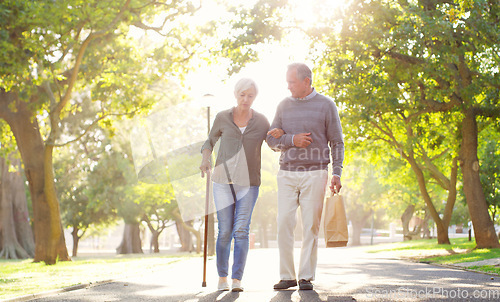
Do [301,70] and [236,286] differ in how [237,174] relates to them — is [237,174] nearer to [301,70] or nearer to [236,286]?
[236,286]

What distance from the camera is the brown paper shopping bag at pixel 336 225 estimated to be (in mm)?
6633

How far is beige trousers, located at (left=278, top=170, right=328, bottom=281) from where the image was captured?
6.68 m

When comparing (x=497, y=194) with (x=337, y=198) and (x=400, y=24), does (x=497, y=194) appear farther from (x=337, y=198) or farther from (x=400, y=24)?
(x=337, y=198)

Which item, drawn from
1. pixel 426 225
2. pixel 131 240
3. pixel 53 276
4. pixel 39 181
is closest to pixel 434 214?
pixel 39 181

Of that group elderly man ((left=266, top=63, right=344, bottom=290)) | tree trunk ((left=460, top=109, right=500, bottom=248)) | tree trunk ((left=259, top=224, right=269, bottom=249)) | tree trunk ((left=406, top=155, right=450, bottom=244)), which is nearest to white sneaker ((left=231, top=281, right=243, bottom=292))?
elderly man ((left=266, top=63, right=344, bottom=290))

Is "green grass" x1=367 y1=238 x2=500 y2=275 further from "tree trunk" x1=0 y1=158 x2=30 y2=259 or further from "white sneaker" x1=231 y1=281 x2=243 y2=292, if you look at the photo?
"tree trunk" x1=0 y1=158 x2=30 y2=259

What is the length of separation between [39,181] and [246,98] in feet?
45.2

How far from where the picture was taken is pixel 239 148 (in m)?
7.11

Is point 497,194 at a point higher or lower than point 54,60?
lower

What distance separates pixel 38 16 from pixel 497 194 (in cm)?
2904

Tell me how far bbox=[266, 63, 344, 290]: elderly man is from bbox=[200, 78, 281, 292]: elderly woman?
307 mm

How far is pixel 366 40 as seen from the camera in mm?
17797

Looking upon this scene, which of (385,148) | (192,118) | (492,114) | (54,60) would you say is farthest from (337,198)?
(192,118)

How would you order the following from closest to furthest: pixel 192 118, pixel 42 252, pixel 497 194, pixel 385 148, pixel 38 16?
pixel 38 16
pixel 42 252
pixel 385 148
pixel 497 194
pixel 192 118
